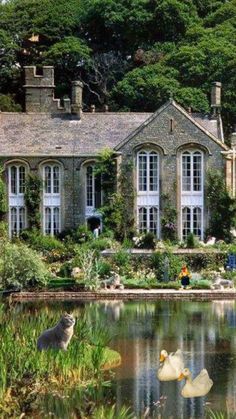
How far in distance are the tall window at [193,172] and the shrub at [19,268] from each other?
14260 millimetres

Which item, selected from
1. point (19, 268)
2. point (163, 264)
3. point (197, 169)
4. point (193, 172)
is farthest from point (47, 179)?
point (19, 268)

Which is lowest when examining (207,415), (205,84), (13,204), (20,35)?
(207,415)

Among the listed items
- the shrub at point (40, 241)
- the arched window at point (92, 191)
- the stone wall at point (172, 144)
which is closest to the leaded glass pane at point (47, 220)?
the shrub at point (40, 241)

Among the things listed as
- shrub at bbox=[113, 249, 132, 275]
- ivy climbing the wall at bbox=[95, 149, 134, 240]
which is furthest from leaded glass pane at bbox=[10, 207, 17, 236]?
shrub at bbox=[113, 249, 132, 275]

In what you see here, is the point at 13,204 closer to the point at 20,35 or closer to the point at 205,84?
the point at 205,84

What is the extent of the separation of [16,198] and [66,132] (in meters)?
4.61

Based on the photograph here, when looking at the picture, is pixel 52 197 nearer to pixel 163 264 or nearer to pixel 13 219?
pixel 13 219

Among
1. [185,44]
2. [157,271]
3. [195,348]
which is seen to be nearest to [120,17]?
[185,44]

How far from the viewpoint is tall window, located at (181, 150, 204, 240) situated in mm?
58281

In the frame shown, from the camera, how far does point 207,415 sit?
21.9m

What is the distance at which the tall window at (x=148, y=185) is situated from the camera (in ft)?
193

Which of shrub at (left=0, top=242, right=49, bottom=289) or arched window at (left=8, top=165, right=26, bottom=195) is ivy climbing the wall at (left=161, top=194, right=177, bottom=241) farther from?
shrub at (left=0, top=242, right=49, bottom=289)

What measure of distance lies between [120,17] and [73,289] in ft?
134

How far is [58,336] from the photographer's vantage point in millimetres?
24766
